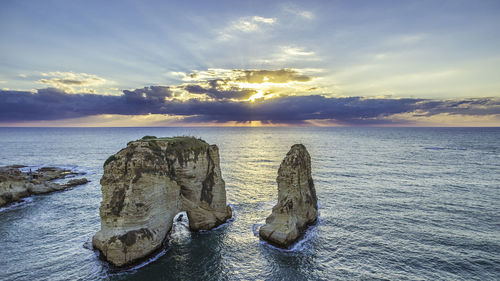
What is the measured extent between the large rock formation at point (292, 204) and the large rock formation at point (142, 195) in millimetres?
9704

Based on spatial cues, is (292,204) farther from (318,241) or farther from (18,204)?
(18,204)

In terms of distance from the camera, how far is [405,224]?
28375 millimetres

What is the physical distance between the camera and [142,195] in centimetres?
2166

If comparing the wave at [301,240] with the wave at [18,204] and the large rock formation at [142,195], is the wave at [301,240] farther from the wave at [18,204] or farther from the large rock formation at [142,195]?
the wave at [18,204]

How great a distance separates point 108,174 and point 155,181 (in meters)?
Result: 4.22

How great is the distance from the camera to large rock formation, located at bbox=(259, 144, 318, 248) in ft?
81.1

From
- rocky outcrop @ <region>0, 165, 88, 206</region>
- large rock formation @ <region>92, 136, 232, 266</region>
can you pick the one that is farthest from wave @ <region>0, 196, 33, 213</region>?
large rock formation @ <region>92, 136, 232, 266</region>

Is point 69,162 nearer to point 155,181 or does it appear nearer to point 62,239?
point 62,239

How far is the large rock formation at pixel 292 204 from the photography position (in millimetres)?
24719

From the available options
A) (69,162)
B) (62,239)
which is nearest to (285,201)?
(62,239)

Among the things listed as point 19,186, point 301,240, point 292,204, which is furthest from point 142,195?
point 19,186

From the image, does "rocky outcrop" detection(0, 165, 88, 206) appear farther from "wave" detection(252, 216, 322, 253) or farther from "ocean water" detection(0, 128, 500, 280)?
"wave" detection(252, 216, 322, 253)

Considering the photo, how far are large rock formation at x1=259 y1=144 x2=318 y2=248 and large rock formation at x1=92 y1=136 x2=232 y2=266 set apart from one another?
970 cm

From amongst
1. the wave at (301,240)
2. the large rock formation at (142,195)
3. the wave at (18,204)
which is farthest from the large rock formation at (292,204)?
the wave at (18,204)
